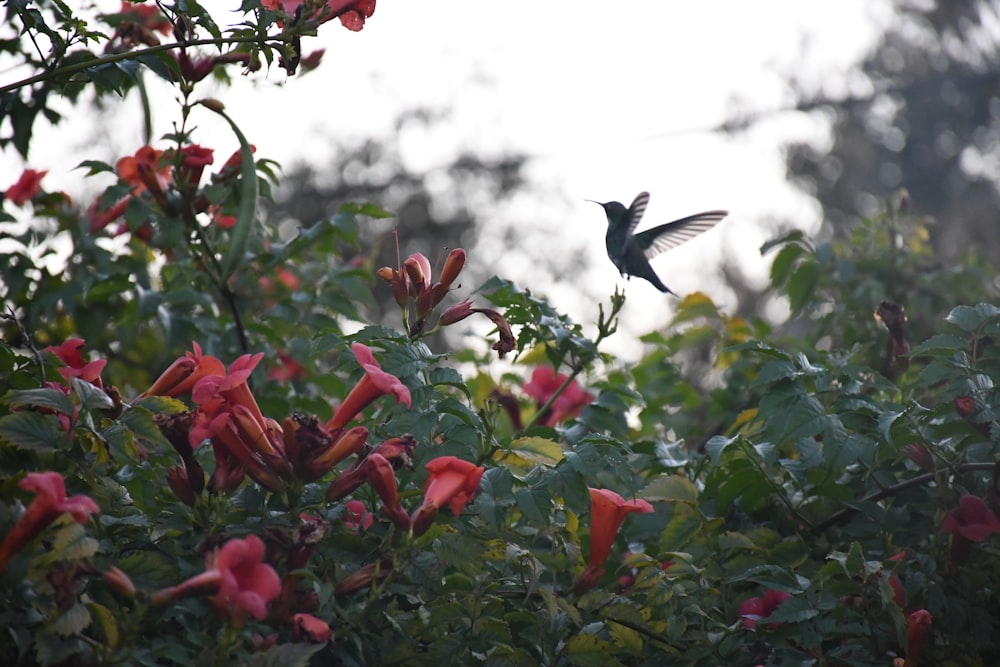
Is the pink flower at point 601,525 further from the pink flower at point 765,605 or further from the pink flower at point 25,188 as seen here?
the pink flower at point 25,188

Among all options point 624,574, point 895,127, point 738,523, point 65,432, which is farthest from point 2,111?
point 895,127

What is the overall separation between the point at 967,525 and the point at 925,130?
13.5 metres

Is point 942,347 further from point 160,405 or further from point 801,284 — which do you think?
point 160,405

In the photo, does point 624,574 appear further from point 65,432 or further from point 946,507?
point 65,432

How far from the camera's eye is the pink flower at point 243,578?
159 centimetres

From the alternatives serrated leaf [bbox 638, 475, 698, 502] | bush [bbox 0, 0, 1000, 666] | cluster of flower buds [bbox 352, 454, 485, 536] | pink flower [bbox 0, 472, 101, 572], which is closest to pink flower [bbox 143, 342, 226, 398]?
bush [bbox 0, 0, 1000, 666]

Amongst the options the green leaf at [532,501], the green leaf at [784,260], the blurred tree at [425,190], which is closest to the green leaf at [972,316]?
the green leaf at [532,501]

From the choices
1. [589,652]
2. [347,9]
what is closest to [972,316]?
[589,652]

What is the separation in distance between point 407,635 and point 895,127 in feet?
47.6

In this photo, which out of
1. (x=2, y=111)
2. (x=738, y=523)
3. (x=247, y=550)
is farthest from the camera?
(x=2, y=111)

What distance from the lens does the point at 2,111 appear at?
2932 millimetres

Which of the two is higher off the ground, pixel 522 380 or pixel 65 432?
pixel 522 380

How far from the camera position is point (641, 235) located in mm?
3406

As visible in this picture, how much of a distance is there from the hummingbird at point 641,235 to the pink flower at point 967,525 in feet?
3.72
